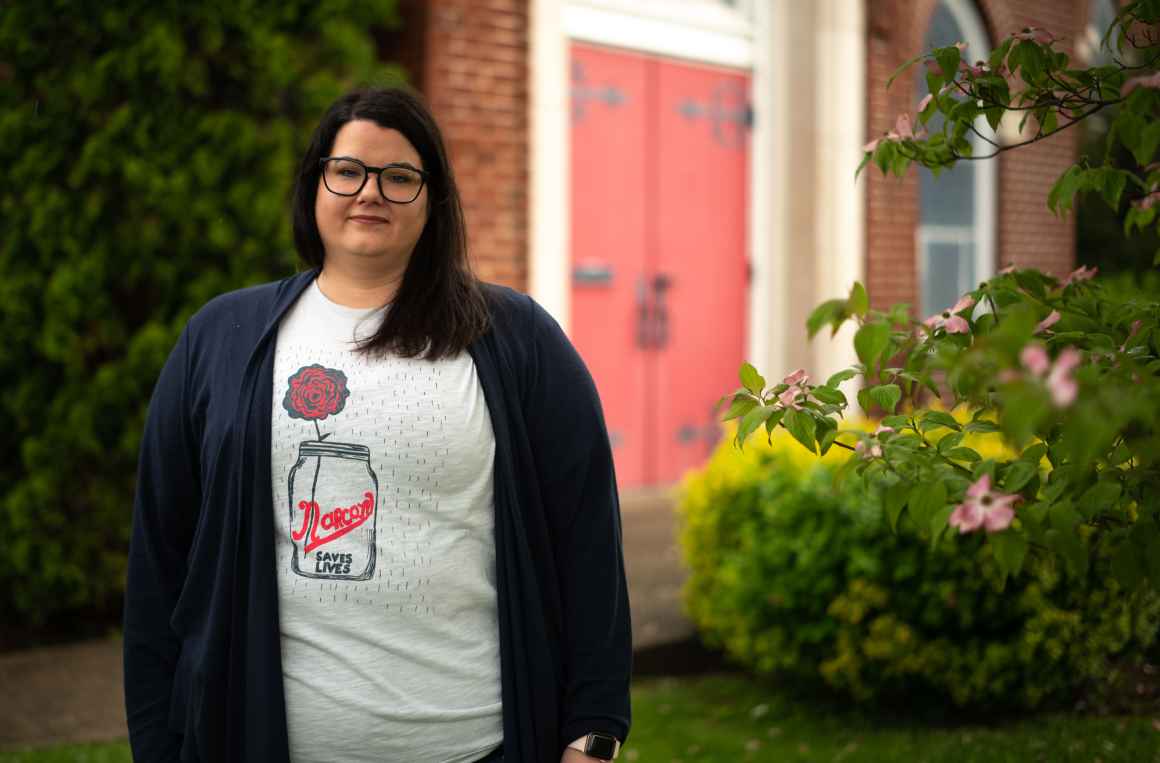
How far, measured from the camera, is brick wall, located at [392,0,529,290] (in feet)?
20.6

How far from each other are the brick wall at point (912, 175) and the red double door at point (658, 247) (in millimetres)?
1066

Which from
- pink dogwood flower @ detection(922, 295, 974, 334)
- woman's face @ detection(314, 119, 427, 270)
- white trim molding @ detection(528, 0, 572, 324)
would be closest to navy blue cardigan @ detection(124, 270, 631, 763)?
woman's face @ detection(314, 119, 427, 270)

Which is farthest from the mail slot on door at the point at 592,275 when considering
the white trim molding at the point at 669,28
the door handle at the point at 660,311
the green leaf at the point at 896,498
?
the green leaf at the point at 896,498

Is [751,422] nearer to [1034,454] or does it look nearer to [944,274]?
[1034,454]

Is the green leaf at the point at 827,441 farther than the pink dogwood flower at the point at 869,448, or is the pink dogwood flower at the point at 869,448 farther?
the green leaf at the point at 827,441

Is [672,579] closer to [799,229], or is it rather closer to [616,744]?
[799,229]

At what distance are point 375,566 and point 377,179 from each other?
0.64 m

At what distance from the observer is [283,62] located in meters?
5.32

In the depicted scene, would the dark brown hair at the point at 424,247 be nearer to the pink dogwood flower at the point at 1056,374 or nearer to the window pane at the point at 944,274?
the pink dogwood flower at the point at 1056,374

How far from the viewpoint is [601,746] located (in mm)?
2096

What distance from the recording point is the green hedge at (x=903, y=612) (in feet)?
14.3

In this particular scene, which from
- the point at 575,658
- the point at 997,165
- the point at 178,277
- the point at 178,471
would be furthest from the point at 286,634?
the point at 997,165

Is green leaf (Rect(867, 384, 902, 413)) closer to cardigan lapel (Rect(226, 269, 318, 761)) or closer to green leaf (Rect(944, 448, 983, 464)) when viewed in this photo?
green leaf (Rect(944, 448, 983, 464))

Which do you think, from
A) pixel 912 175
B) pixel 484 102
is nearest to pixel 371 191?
pixel 484 102
